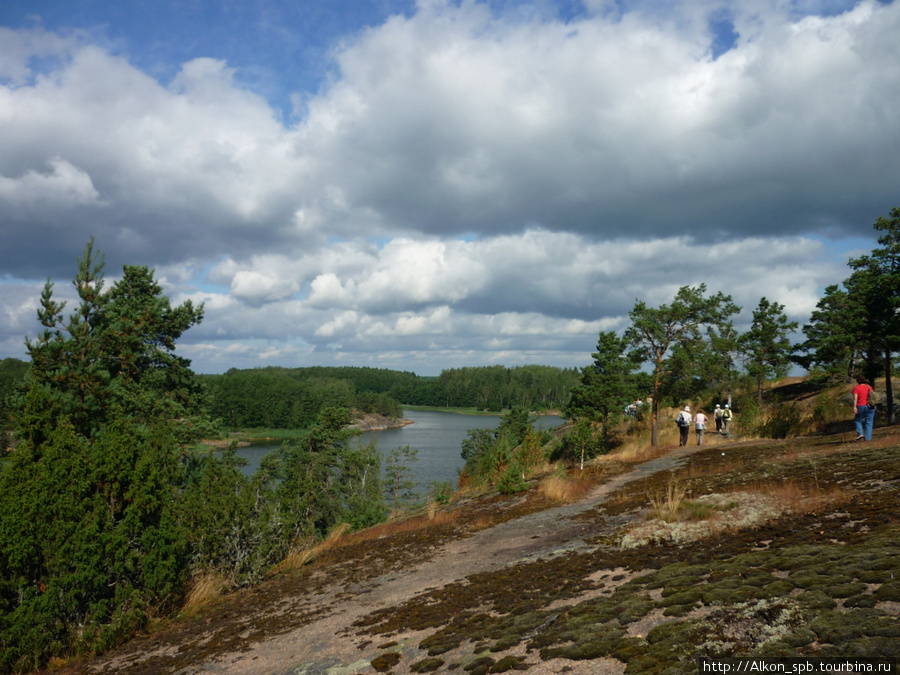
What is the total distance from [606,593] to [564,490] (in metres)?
8.25

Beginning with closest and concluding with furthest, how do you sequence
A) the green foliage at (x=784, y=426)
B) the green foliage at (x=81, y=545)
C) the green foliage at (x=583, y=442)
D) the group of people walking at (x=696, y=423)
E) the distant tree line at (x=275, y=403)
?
1. the green foliage at (x=81, y=545)
2. the green foliage at (x=784, y=426)
3. the group of people walking at (x=696, y=423)
4. the green foliage at (x=583, y=442)
5. the distant tree line at (x=275, y=403)

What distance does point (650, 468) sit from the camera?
1576 cm

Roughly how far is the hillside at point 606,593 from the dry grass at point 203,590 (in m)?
0.51

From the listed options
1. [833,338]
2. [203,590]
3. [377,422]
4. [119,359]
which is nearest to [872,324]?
[833,338]

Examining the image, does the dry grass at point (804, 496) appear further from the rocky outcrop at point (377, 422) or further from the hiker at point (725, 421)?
the rocky outcrop at point (377, 422)

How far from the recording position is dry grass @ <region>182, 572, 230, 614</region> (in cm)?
929

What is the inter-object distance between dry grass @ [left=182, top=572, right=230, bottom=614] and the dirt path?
1605 millimetres

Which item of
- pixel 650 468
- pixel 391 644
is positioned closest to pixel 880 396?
pixel 650 468

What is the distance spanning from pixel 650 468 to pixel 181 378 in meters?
20.5

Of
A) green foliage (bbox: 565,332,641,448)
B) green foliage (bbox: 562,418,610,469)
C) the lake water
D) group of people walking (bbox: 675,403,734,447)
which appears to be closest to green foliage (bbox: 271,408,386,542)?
the lake water

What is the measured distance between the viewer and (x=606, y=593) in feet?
17.3

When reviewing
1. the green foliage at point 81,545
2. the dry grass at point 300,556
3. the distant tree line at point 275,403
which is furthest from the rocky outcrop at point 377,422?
the green foliage at point 81,545

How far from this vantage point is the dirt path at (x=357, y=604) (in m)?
5.41

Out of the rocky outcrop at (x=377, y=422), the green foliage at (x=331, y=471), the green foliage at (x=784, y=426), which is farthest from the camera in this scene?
the rocky outcrop at (x=377, y=422)
